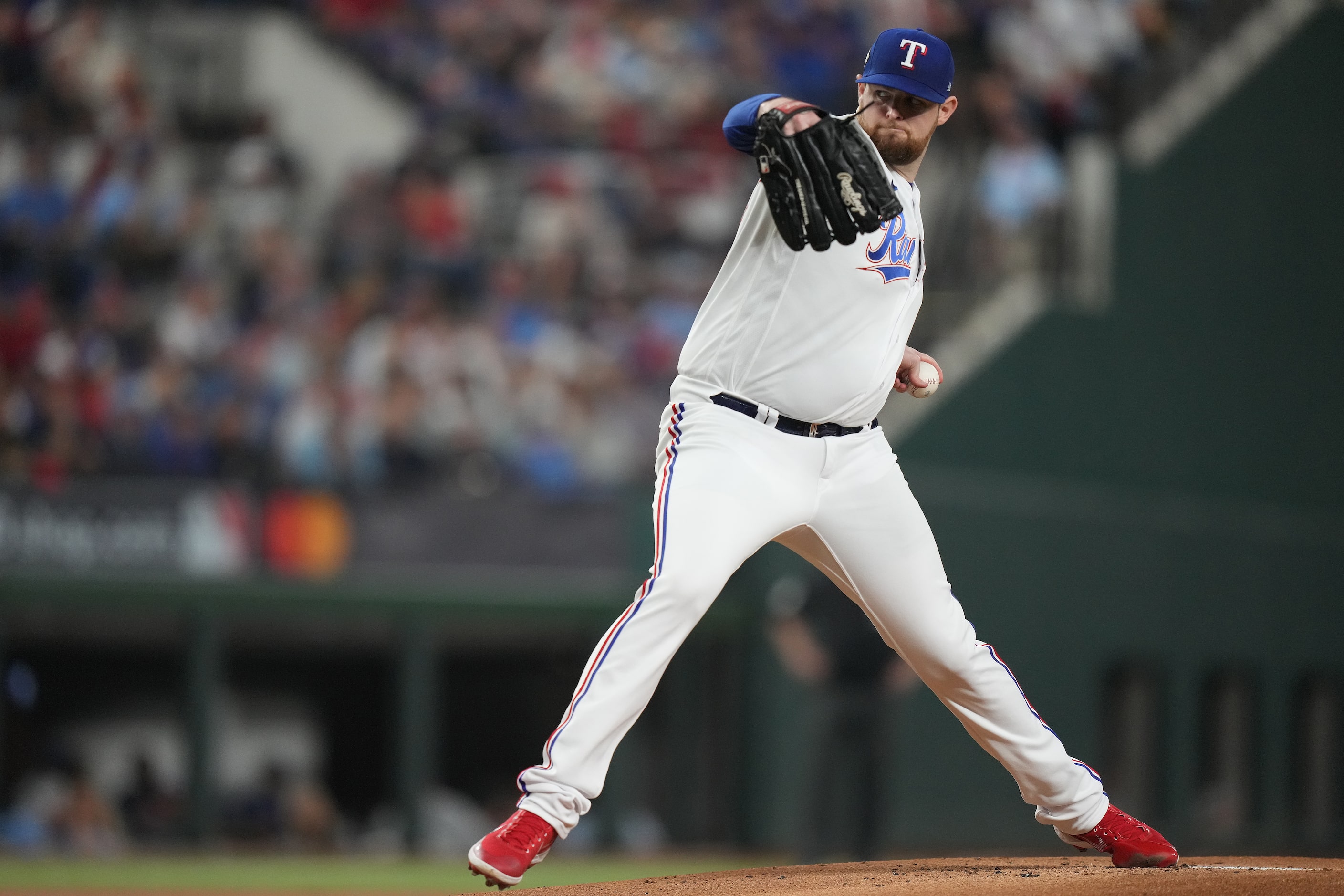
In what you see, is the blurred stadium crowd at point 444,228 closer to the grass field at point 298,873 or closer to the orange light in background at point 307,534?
the orange light in background at point 307,534

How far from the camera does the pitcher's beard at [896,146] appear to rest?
4.22m

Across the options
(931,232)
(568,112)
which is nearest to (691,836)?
(931,232)

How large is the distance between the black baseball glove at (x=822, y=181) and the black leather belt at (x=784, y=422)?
1.33 ft

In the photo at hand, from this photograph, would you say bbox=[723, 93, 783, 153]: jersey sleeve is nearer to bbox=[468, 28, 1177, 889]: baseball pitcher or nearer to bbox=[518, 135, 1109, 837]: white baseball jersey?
bbox=[468, 28, 1177, 889]: baseball pitcher

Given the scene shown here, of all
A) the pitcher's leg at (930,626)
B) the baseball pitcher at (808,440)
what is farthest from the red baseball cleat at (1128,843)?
the baseball pitcher at (808,440)

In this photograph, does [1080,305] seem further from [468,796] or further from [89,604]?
[89,604]

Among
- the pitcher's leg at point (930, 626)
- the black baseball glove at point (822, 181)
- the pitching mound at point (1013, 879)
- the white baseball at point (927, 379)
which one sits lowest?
the pitching mound at point (1013, 879)

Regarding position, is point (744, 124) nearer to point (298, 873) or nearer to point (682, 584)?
point (682, 584)

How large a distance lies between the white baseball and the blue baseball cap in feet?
2.10

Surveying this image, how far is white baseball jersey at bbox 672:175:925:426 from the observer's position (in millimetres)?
4141

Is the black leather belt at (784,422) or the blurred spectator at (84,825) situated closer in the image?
the black leather belt at (784,422)

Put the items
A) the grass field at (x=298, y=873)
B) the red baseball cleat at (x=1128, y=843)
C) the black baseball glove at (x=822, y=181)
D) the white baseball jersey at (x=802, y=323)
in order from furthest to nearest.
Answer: the grass field at (x=298, y=873), the red baseball cleat at (x=1128, y=843), the white baseball jersey at (x=802, y=323), the black baseball glove at (x=822, y=181)

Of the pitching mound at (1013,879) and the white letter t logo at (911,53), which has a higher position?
the white letter t logo at (911,53)

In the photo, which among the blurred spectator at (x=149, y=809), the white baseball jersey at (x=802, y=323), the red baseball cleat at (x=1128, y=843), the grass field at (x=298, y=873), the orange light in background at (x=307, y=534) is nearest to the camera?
the white baseball jersey at (x=802, y=323)
